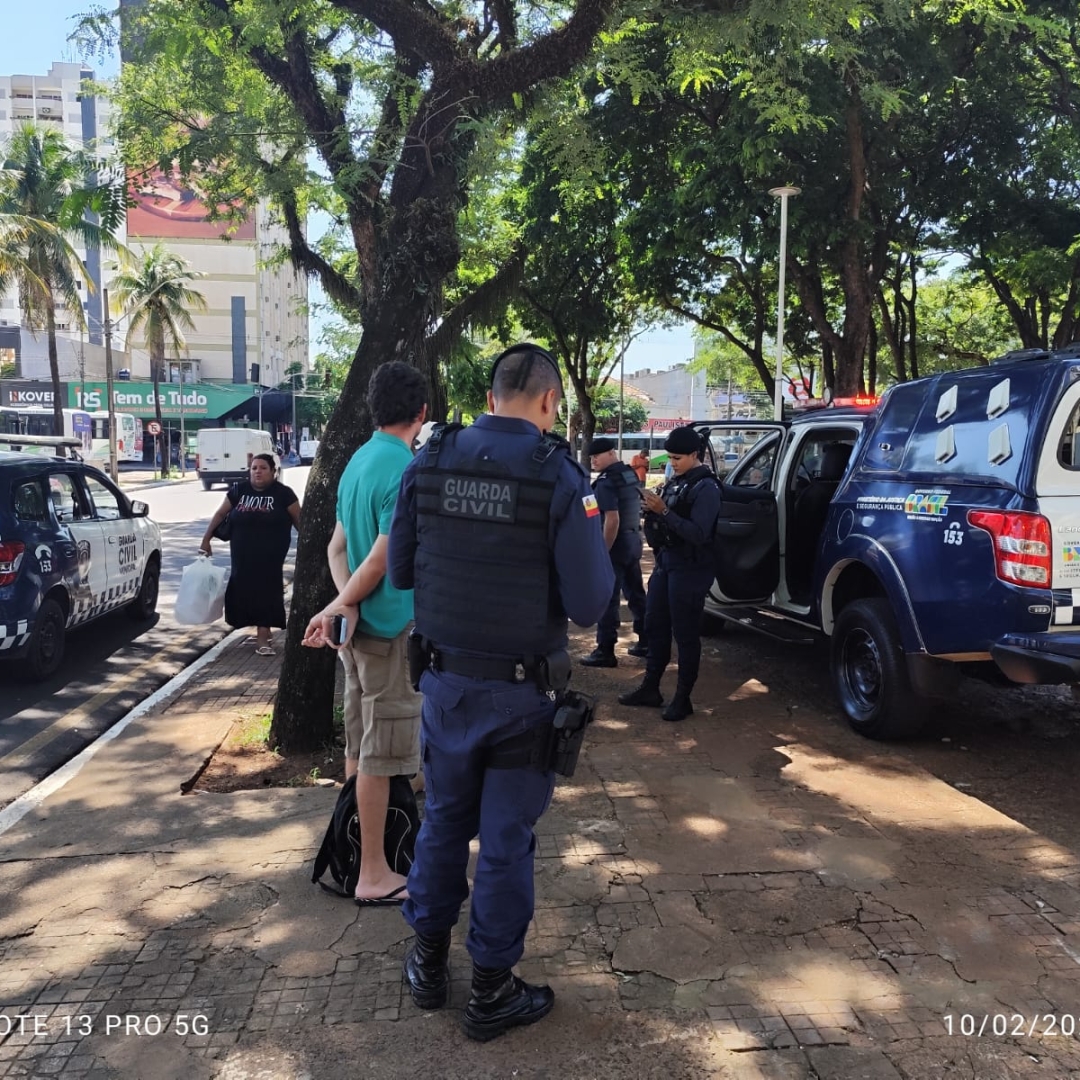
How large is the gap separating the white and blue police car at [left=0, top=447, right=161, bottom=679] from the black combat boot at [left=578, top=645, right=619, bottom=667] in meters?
4.05

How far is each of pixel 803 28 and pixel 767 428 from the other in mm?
2702

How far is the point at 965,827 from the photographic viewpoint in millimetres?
3938

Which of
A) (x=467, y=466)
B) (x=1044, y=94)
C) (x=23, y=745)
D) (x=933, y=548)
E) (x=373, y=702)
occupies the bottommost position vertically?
(x=23, y=745)

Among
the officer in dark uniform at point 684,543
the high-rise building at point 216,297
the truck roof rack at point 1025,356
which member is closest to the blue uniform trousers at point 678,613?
the officer in dark uniform at point 684,543

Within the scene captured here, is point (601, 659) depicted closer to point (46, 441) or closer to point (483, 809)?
point (483, 809)

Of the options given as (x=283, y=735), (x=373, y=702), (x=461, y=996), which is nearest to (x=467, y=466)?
(x=373, y=702)

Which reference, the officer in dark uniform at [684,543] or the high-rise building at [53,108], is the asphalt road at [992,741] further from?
the high-rise building at [53,108]

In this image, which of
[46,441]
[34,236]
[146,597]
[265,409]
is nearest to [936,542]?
[146,597]

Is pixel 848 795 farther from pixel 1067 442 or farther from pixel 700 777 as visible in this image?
pixel 1067 442

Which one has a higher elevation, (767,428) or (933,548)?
(767,428)

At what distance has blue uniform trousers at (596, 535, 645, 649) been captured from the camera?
6961 mm

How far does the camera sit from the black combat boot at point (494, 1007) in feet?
8.37
